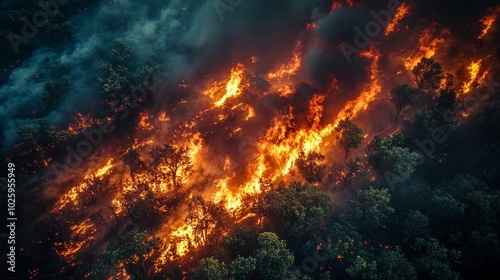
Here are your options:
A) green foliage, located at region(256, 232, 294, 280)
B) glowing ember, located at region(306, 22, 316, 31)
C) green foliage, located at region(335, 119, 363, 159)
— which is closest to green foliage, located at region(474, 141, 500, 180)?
green foliage, located at region(335, 119, 363, 159)

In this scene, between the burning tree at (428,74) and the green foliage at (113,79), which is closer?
the green foliage at (113,79)

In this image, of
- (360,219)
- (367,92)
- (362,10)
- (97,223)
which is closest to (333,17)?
(362,10)

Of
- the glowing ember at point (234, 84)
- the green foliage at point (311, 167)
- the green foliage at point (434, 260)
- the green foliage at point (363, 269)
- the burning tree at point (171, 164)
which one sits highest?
the glowing ember at point (234, 84)

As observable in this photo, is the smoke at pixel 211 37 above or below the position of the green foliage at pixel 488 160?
above

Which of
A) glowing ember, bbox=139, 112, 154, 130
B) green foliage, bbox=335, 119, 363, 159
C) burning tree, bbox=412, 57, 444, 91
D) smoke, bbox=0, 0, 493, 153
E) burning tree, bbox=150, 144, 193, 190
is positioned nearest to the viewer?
burning tree, bbox=150, 144, 193, 190

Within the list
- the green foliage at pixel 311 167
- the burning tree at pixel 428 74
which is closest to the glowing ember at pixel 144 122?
the green foliage at pixel 311 167

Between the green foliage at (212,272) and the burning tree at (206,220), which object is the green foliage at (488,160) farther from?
the green foliage at (212,272)

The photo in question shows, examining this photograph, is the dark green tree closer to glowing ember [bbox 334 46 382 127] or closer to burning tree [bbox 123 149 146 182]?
burning tree [bbox 123 149 146 182]
